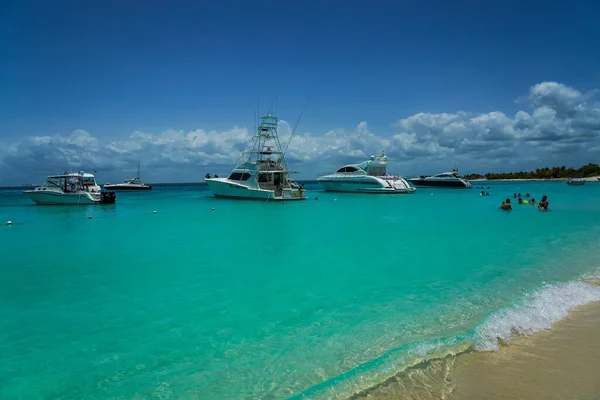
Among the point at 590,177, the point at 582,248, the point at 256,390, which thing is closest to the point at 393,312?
the point at 256,390

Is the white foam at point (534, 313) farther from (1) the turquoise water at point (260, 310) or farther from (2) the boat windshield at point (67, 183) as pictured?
(2) the boat windshield at point (67, 183)

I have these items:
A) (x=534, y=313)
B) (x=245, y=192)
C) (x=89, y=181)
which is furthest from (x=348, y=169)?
(x=534, y=313)

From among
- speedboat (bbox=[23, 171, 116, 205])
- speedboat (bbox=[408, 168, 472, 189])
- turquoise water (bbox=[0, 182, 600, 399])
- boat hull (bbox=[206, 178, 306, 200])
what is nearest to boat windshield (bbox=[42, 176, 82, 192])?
speedboat (bbox=[23, 171, 116, 205])

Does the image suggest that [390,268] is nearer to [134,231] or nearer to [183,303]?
[183,303]

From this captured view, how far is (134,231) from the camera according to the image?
A: 22.4m

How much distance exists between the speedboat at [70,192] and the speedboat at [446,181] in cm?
6618

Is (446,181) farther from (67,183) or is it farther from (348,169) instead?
(67,183)

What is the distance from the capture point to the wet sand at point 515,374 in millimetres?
4746

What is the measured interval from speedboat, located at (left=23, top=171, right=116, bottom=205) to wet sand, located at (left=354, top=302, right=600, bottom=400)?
42.7 m

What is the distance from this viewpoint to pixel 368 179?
65375 mm

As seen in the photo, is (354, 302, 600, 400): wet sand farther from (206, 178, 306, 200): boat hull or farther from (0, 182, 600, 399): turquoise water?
(206, 178, 306, 200): boat hull

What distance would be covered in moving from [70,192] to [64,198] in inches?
38.4

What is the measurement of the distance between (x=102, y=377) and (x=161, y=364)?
78 centimetres

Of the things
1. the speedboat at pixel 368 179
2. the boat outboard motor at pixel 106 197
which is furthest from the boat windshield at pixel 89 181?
the speedboat at pixel 368 179
